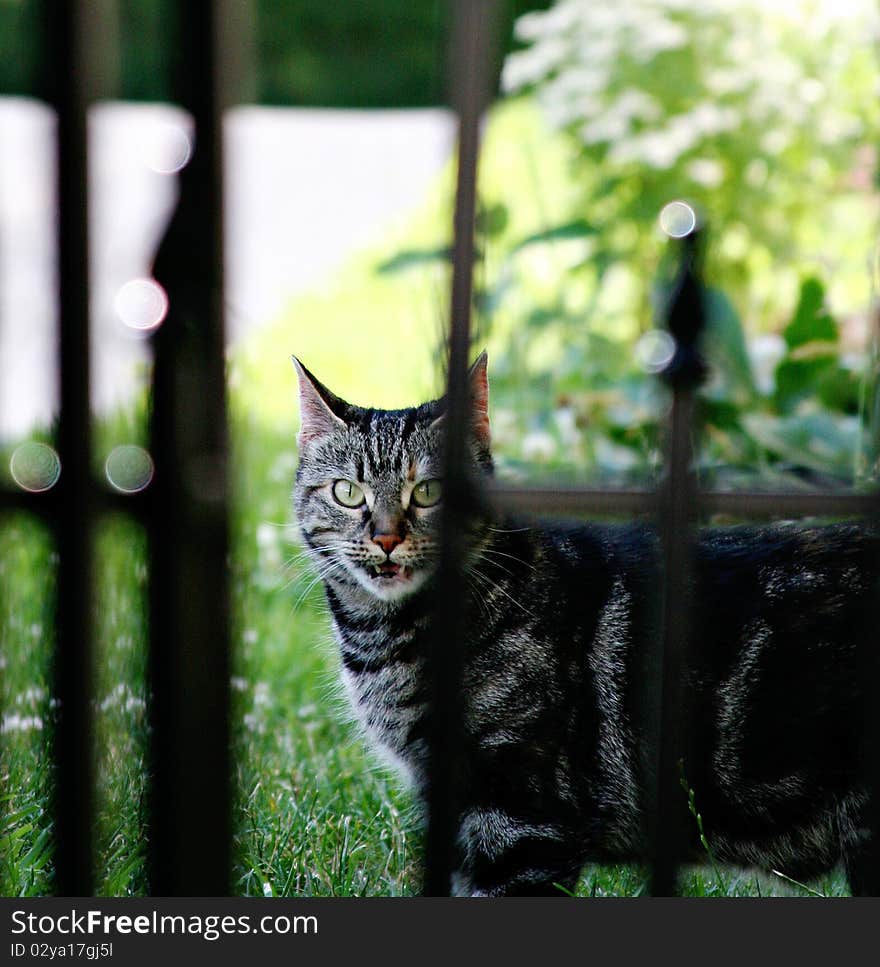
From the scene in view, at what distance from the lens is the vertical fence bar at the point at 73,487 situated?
1.02 meters

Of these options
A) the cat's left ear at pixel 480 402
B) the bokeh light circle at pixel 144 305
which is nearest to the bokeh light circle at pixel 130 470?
the bokeh light circle at pixel 144 305

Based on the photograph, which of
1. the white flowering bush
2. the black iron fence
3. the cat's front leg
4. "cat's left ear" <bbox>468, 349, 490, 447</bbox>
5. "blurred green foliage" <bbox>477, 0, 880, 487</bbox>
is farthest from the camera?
the white flowering bush

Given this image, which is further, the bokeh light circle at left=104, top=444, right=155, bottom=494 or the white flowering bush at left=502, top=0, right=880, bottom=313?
the white flowering bush at left=502, top=0, right=880, bottom=313

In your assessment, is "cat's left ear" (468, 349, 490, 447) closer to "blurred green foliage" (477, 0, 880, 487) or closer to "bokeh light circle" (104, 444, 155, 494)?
"bokeh light circle" (104, 444, 155, 494)

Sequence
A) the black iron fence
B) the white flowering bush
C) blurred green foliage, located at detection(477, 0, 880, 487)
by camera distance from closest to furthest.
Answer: the black iron fence < blurred green foliage, located at detection(477, 0, 880, 487) < the white flowering bush

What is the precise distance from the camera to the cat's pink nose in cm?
156

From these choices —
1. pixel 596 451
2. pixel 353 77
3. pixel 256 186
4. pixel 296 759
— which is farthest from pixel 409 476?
pixel 353 77

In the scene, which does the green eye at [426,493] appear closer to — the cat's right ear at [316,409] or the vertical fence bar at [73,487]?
the cat's right ear at [316,409]

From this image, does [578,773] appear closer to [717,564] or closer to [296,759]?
[717,564]

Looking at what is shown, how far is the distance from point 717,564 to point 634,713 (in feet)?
0.91

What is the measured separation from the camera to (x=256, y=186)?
4277mm

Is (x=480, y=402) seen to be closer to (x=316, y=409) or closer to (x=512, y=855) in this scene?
(x=316, y=409)

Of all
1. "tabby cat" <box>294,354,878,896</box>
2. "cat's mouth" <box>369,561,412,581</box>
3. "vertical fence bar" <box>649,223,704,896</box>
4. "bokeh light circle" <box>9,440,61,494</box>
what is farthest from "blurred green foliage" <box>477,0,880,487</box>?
"vertical fence bar" <box>649,223,704,896</box>

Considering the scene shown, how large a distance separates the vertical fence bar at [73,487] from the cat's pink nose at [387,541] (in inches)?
22.0
